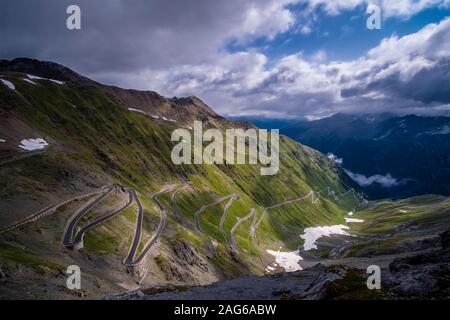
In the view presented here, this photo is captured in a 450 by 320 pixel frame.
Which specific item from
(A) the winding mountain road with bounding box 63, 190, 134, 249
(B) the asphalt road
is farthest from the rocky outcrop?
(B) the asphalt road

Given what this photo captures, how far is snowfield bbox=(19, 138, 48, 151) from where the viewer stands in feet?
543

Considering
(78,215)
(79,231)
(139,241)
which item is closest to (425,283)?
(79,231)

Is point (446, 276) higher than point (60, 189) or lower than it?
lower

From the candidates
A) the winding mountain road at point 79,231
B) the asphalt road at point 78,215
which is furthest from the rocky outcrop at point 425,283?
the asphalt road at point 78,215

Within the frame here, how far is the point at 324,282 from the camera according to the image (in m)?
58.1

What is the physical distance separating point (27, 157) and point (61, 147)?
39.5 metres

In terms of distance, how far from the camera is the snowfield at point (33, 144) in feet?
543

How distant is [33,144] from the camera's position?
570 feet

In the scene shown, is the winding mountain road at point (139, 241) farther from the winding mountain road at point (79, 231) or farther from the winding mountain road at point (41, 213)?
the winding mountain road at point (41, 213)

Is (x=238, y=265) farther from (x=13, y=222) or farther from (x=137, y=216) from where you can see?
(x=13, y=222)

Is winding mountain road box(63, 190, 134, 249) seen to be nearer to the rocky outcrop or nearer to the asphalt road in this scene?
the asphalt road

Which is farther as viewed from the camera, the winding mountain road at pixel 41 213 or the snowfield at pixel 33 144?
the snowfield at pixel 33 144
